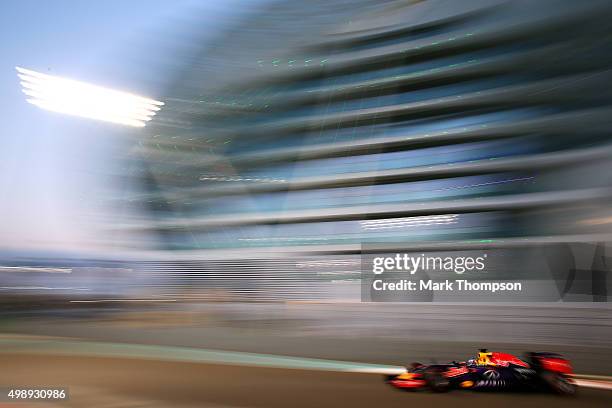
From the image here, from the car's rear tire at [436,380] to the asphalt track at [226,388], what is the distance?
6cm

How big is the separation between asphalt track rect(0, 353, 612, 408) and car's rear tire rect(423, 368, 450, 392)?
2.2 inches

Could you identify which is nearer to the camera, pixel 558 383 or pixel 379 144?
pixel 558 383

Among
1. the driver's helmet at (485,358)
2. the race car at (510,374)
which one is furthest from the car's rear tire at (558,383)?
the driver's helmet at (485,358)

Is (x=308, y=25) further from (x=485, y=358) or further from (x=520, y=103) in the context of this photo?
(x=485, y=358)

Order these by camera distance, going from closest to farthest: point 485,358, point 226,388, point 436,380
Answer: point 485,358 → point 436,380 → point 226,388

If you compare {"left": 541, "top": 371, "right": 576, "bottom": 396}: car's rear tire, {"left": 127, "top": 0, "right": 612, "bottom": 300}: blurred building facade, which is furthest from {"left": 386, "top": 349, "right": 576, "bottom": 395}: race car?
{"left": 127, "top": 0, "right": 612, "bottom": 300}: blurred building facade

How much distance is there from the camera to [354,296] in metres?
6.82

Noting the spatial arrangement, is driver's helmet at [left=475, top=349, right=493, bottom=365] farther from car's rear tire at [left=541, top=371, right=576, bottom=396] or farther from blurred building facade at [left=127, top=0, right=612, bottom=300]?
blurred building facade at [left=127, top=0, right=612, bottom=300]

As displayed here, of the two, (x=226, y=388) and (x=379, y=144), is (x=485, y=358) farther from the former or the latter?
(x=379, y=144)

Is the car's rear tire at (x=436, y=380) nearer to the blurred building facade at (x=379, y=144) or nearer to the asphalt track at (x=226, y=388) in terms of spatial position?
the asphalt track at (x=226, y=388)

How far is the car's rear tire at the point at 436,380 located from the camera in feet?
12.0

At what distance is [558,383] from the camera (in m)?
3.56

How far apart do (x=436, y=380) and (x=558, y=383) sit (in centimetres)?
75

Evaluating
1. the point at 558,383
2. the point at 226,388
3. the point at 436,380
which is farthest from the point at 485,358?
the point at 226,388
